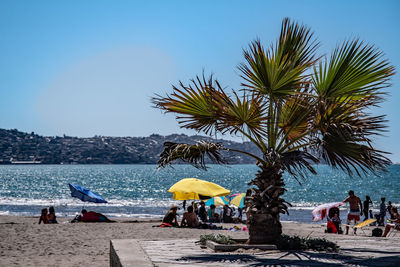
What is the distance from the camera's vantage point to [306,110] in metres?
8.04

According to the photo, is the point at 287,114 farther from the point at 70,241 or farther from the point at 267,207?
the point at 70,241

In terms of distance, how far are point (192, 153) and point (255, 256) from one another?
82.1 inches

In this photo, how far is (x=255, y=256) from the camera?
7145 millimetres

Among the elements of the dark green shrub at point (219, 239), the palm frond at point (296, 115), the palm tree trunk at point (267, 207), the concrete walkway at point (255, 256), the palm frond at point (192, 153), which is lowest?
the concrete walkway at point (255, 256)

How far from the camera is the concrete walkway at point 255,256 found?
21.2 ft

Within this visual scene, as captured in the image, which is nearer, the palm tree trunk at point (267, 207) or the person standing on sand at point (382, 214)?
the palm tree trunk at point (267, 207)

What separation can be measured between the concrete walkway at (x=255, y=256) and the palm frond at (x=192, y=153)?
1.41 metres

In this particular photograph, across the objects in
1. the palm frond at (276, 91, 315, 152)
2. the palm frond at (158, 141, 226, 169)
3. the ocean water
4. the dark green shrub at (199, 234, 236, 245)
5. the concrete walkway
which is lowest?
the ocean water

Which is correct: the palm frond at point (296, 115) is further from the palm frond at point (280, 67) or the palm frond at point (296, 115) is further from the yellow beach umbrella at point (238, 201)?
the yellow beach umbrella at point (238, 201)

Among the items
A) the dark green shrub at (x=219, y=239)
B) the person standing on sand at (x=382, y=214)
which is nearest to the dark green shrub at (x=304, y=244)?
the dark green shrub at (x=219, y=239)

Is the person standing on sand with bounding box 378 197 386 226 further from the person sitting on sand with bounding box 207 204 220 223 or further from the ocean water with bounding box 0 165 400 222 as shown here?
the person sitting on sand with bounding box 207 204 220 223

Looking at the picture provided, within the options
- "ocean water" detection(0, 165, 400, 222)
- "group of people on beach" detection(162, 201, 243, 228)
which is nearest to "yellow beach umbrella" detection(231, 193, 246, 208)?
"group of people on beach" detection(162, 201, 243, 228)

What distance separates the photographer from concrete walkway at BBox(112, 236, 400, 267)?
6.46 meters

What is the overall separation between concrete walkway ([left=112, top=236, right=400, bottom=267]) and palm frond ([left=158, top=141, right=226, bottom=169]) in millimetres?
1409
